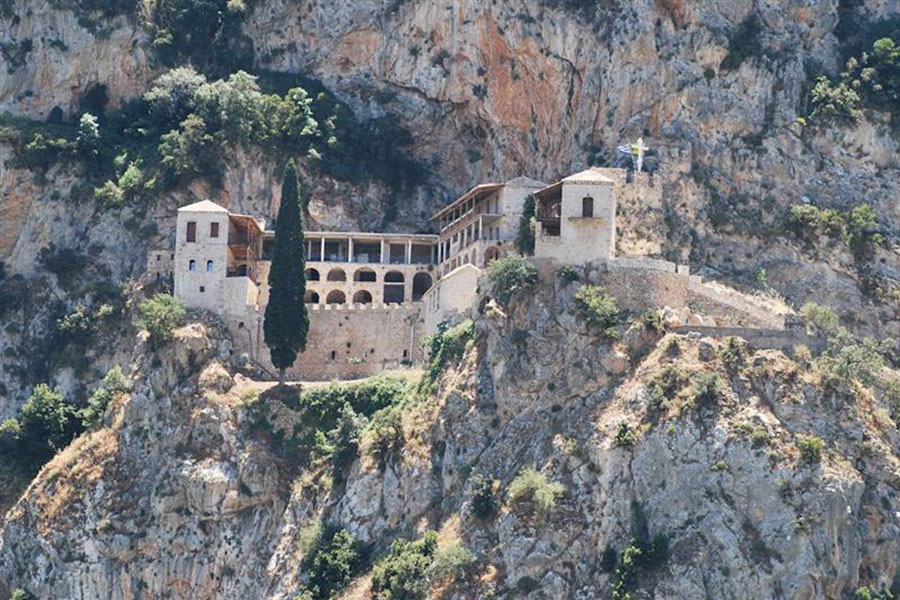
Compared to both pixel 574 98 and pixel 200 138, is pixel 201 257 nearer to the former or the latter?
pixel 200 138

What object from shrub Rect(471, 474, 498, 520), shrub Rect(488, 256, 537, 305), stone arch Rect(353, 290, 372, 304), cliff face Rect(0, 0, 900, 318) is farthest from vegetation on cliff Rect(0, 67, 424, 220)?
shrub Rect(471, 474, 498, 520)

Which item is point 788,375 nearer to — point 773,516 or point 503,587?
point 773,516

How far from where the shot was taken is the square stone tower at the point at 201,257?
318 feet

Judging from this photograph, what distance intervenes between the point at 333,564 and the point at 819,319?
22.8 metres

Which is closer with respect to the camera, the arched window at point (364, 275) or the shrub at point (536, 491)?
the shrub at point (536, 491)

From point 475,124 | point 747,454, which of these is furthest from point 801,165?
point 747,454

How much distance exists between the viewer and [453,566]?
8250 cm

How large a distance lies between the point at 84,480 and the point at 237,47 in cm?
2850

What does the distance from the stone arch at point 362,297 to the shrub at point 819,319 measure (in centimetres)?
2136

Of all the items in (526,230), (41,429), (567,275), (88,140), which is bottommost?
(41,429)

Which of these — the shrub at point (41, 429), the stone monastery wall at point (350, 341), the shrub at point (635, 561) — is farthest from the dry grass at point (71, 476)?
the shrub at point (635, 561)

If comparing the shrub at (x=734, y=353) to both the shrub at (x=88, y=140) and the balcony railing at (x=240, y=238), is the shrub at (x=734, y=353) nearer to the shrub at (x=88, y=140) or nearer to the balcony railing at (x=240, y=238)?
the balcony railing at (x=240, y=238)

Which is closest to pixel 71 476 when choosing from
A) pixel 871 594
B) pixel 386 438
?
pixel 386 438

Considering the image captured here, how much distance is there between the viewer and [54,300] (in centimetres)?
10362
